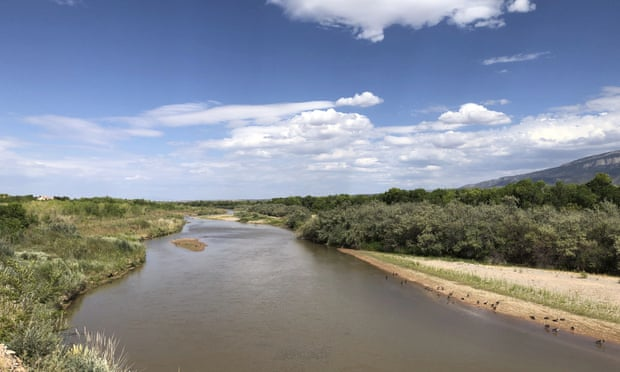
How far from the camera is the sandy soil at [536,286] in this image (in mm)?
16078

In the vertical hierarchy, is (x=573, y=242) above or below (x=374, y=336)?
above

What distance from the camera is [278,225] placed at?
75.3 metres

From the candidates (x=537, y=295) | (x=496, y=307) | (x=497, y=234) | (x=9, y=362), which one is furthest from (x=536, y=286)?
(x=9, y=362)

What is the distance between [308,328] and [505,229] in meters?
23.3

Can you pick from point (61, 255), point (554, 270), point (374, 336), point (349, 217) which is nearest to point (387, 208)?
point (349, 217)

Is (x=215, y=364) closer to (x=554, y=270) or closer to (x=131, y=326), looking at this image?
(x=131, y=326)

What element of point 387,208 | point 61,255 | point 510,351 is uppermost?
point 387,208

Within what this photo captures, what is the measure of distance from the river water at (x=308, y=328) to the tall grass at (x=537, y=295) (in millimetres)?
2762

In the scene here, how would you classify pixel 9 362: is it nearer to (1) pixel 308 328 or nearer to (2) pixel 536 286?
(1) pixel 308 328

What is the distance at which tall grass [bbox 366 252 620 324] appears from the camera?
673 inches

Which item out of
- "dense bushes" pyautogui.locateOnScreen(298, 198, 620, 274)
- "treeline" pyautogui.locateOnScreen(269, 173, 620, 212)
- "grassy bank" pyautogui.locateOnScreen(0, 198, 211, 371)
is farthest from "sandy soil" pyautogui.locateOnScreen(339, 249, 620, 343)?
"treeline" pyautogui.locateOnScreen(269, 173, 620, 212)

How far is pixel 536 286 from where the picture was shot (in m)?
21.9

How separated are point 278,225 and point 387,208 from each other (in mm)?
35328

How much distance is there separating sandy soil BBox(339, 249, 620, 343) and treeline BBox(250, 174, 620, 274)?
2.24 m
